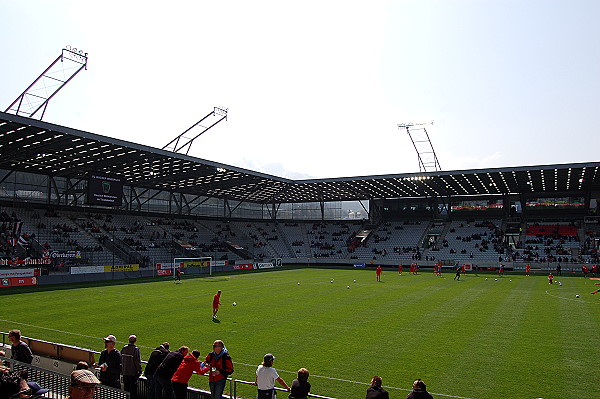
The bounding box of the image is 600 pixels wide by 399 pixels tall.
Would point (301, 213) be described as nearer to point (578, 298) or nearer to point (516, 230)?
point (516, 230)

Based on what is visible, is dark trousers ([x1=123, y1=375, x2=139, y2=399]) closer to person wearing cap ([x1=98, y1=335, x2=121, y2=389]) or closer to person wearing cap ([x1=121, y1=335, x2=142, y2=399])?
person wearing cap ([x1=121, y1=335, x2=142, y2=399])

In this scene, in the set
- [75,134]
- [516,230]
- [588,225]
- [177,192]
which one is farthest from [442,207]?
[75,134]

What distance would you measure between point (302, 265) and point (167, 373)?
188ft

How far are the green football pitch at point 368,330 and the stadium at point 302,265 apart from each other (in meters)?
0.10

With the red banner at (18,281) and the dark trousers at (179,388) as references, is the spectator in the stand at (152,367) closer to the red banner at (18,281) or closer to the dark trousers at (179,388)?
the dark trousers at (179,388)

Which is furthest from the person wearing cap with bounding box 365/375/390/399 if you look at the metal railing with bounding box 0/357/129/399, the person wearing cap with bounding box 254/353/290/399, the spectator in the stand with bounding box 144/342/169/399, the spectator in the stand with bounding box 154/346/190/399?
the metal railing with bounding box 0/357/129/399

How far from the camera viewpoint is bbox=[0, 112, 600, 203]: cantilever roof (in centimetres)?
3498

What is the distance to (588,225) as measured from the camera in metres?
59.5

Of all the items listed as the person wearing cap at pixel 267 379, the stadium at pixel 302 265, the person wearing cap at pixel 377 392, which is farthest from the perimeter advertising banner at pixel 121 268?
the person wearing cap at pixel 377 392

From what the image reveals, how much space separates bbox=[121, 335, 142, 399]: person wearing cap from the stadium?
20 cm

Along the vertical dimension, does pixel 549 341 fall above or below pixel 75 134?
below

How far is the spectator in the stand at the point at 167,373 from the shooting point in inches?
326

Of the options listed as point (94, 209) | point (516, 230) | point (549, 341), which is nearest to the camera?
point (549, 341)

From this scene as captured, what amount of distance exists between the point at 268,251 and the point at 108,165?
30.8 m
